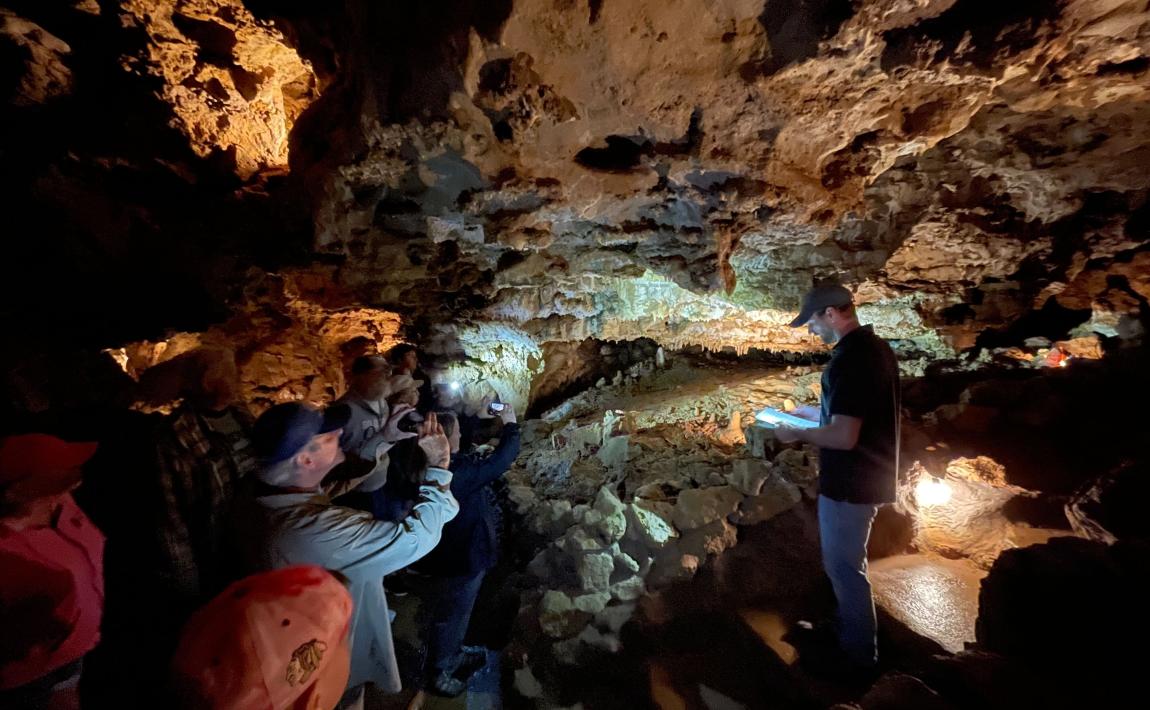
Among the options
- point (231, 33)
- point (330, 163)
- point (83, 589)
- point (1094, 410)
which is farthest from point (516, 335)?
point (1094, 410)

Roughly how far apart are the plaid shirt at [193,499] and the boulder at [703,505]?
9.33ft

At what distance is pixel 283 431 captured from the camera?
166 centimetres

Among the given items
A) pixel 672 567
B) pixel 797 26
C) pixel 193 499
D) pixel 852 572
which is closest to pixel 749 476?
pixel 672 567

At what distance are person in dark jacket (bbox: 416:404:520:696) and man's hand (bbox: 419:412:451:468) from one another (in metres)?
0.40

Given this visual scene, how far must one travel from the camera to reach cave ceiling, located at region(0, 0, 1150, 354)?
1732 millimetres

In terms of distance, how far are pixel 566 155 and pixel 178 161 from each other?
3672 mm

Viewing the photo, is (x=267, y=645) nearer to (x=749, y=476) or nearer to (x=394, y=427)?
(x=394, y=427)

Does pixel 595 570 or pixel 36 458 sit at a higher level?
pixel 36 458

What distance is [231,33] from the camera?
3.71 metres

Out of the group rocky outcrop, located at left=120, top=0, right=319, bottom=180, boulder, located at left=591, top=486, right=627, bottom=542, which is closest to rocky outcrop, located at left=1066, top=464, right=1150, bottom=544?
boulder, located at left=591, top=486, right=627, bottom=542

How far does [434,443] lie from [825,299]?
204 centimetres

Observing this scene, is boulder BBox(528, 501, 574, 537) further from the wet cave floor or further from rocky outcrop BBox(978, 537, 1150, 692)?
rocky outcrop BBox(978, 537, 1150, 692)

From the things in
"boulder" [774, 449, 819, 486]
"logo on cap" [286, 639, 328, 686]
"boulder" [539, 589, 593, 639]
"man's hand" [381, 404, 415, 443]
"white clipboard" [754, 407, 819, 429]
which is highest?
"white clipboard" [754, 407, 819, 429]

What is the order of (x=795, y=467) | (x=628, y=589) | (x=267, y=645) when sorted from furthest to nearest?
(x=795, y=467)
(x=628, y=589)
(x=267, y=645)
